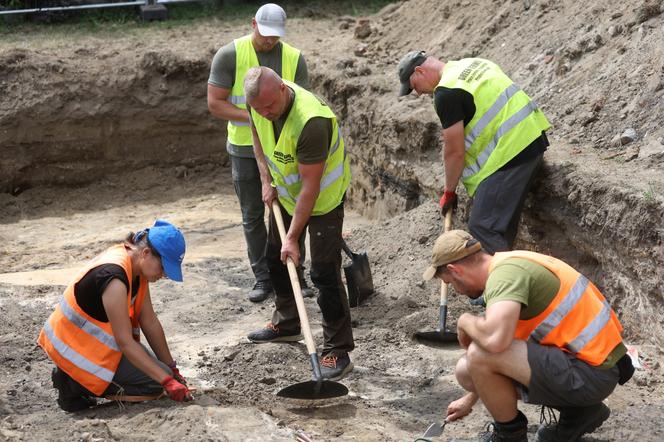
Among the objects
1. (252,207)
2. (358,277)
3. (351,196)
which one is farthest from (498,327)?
(351,196)

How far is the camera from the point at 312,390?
18.8 feet

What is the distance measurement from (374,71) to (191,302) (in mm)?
4001

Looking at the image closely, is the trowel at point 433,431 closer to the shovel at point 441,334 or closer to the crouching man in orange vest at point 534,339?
the crouching man in orange vest at point 534,339

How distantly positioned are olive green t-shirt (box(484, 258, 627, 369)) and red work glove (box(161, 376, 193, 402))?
74.6 inches

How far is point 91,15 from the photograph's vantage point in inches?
542

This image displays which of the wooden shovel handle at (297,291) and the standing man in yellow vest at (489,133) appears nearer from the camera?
the wooden shovel handle at (297,291)

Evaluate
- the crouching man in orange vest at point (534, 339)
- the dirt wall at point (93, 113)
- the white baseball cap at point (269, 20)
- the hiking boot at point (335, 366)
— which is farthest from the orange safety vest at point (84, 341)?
the dirt wall at point (93, 113)

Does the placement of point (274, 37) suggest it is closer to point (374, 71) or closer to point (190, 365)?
point (190, 365)

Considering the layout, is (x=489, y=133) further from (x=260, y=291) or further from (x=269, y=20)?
(x=260, y=291)

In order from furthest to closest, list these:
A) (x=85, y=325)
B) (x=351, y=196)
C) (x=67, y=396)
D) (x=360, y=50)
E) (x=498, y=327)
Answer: (x=360, y=50), (x=351, y=196), (x=67, y=396), (x=85, y=325), (x=498, y=327)

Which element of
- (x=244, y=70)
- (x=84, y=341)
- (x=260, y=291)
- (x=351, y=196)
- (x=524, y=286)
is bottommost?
(x=351, y=196)

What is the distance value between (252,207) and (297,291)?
1842 millimetres

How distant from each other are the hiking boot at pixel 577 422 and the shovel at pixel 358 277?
120 inches

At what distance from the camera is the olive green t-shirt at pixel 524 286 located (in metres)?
4.42
